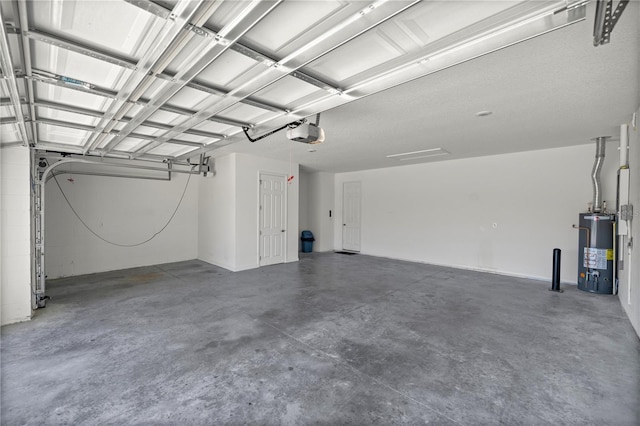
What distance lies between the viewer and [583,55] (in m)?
2.21

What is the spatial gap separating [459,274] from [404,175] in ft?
9.88

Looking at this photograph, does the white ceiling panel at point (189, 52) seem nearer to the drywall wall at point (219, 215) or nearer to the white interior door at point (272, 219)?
the drywall wall at point (219, 215)

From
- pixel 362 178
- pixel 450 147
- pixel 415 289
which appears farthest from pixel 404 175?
pixel 415 289

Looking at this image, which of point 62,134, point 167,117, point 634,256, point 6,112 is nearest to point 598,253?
point 634,256

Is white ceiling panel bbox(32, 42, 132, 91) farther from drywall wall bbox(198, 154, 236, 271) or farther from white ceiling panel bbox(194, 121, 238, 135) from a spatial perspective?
drywall wall bbox(198, 154, 236, 271)

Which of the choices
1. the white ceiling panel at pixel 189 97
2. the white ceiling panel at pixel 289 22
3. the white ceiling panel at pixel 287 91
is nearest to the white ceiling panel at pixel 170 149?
the white ceiling panel at pixel 189 97

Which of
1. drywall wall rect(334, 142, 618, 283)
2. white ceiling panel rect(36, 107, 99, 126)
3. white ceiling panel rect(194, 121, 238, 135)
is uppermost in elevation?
white ceiling panel rect(194, 121, 238, 135)

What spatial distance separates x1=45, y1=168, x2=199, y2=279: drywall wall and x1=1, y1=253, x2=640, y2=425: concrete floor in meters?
A: 1.32

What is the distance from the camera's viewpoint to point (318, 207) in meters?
9.39

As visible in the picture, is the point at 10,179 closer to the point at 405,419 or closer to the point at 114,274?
the point at 114,274

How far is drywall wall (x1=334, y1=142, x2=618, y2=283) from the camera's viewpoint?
546 cm

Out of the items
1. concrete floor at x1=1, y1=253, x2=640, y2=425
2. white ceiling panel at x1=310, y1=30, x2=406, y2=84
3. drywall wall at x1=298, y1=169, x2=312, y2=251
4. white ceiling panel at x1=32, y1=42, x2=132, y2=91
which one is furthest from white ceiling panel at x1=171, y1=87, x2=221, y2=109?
drywall wall at x1=298, y1=169, x2=312, y2=251

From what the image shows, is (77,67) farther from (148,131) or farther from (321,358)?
(321,358)

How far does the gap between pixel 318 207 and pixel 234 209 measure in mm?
3654
